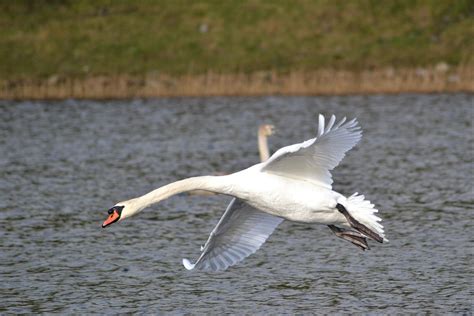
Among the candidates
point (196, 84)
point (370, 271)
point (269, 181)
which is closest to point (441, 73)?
point (196, 84)

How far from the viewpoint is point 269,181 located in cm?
917

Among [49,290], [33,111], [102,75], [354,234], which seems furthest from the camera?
[102,75]

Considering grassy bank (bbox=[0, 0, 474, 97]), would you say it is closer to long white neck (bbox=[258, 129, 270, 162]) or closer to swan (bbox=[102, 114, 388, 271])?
long white neck (bbox=[258, 129, 270, 162])

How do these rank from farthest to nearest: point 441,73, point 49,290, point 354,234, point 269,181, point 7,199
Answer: point 441,73
point 7,199
point 49,290
point 354,234
point 269,181

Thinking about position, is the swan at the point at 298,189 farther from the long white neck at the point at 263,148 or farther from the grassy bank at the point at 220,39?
the grassy bank at the point at 220,39

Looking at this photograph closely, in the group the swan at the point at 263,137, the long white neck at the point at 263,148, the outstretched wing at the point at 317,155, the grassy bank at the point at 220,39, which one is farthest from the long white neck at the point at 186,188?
the grassy bank at the point at 220,39

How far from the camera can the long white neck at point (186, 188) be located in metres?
8.92

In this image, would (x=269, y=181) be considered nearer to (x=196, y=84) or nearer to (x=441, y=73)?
(x=196, y=84)

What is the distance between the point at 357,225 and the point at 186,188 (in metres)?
1.59

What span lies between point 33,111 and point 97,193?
1439cm

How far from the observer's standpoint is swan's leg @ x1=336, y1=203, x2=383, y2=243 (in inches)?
364

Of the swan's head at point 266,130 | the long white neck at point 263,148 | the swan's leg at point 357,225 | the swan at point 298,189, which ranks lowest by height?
the long white neck at point 263,148

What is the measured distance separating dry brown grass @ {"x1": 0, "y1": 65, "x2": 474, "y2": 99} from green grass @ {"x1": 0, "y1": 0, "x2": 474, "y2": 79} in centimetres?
348

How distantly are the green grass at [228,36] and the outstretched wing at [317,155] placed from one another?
2803cm
